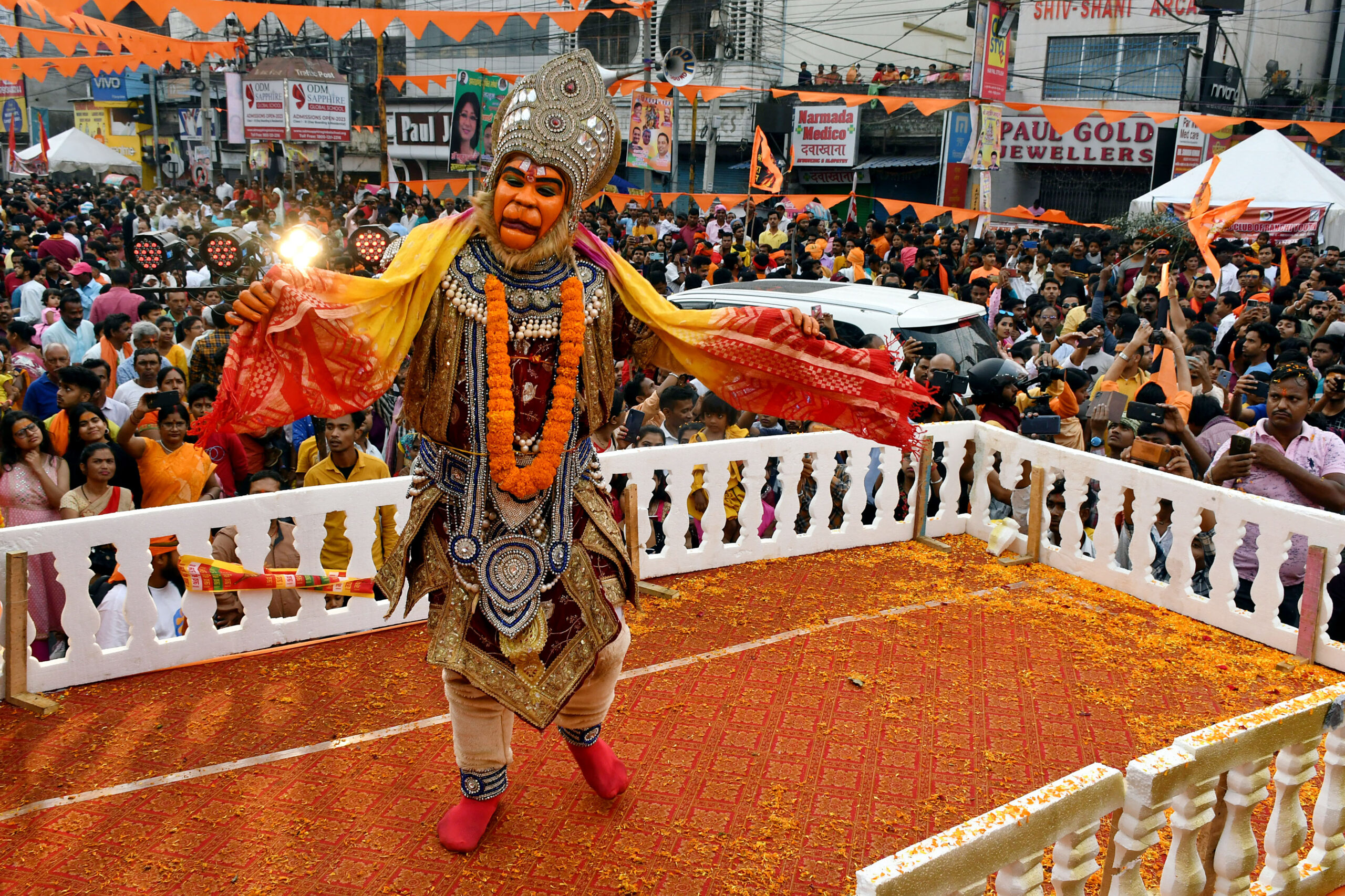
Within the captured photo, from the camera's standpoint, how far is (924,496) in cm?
679

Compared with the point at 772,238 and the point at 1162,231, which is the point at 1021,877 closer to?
the point at 1162,231

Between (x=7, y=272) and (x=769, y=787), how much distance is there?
1214cm

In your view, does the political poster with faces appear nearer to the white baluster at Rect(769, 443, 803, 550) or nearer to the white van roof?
the white van roof

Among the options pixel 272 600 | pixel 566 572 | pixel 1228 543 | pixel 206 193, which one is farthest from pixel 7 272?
pixel 206 193

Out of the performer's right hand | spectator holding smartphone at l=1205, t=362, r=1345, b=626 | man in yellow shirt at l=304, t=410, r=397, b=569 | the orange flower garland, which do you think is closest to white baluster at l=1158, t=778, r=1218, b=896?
the orange flower garland

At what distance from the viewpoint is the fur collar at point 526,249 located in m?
3.36

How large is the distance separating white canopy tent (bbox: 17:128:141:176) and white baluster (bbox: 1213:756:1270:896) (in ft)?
93.1

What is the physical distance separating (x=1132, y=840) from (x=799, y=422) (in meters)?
2.02

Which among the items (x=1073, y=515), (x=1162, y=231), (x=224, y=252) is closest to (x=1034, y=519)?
(x=1073, y=515)

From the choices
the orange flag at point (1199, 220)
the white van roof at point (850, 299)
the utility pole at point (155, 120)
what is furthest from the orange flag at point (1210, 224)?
the utility pole at point (155, 120)

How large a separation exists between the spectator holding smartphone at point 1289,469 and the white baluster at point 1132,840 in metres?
3.31

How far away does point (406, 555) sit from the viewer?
11.6ft

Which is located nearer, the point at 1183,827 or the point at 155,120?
the point at 1183,827

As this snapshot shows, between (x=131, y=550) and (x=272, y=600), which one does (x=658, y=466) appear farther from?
(x=131, y=550)
